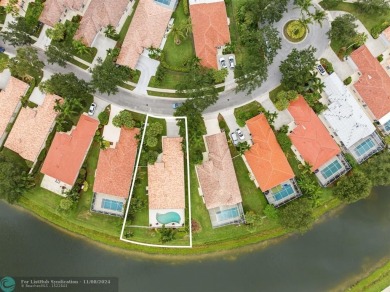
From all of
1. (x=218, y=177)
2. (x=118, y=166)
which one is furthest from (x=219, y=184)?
(x=118, y=166)

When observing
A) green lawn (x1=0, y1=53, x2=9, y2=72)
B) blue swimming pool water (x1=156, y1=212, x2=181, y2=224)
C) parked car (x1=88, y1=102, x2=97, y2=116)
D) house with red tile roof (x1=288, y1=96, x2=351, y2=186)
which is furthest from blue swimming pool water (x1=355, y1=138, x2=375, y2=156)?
green lawn (x1=0, y1=53, x2=9, y2=72)

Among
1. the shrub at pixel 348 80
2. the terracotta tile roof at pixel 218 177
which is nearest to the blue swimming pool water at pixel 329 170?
the shrub at pixel 348 80

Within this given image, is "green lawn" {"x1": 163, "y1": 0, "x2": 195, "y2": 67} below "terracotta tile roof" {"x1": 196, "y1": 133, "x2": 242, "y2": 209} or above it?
above

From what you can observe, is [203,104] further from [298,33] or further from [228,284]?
[228,284]

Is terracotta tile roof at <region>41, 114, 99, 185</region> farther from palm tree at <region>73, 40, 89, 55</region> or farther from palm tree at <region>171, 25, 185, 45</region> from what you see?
palm tree at <region>171, 25, 185, 45</region>

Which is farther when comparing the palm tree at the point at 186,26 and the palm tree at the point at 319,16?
the palm tree at the point at 186,26

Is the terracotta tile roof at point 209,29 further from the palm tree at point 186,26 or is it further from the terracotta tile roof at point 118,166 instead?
the terracotta tile roof at point 118,166

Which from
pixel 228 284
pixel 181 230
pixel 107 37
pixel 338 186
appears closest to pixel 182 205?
pixel 181 230
